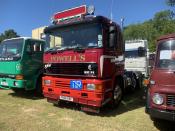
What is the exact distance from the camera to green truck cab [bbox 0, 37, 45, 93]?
9930 millimetres

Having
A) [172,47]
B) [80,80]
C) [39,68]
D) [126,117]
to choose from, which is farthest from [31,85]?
[172,47]

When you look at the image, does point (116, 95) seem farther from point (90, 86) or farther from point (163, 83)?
point (163, 83)

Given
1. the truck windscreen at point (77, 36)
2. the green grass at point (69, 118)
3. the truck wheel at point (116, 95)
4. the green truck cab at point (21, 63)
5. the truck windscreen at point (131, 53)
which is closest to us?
the green grass at point (69, 118)

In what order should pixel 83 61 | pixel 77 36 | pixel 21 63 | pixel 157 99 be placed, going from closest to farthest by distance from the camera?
1. pixel 157 99
2. pixel 83 61
3. pixel 77 36
4. pixel 21 63

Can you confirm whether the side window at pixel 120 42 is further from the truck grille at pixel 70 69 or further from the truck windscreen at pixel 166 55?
the truck windscreen at pixel 166 55

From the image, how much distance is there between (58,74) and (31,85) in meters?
2.57

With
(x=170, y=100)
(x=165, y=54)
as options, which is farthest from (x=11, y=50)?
(x=170, y=100)

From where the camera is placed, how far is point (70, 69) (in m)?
Answer: 7.92

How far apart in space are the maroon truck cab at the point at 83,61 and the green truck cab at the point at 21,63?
65.5 inches

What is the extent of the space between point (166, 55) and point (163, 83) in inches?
29.9

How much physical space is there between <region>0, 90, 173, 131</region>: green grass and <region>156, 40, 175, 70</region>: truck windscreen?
1.63 m

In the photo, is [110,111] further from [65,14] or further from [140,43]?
[140,43]

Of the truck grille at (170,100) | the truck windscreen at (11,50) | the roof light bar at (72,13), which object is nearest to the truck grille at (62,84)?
the roof light bar at (72,13)

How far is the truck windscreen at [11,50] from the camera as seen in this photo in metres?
10.1
